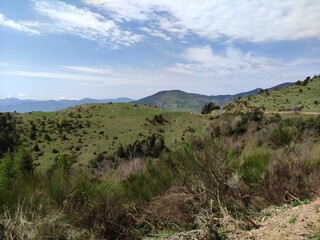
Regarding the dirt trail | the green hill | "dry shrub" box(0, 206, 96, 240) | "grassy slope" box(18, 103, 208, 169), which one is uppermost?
the green hill

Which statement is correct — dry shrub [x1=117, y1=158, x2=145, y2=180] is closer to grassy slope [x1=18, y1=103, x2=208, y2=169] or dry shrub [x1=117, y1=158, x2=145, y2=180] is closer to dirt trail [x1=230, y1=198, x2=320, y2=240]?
dirt trail [x1=230, y1=198, x2=320, y2=240]

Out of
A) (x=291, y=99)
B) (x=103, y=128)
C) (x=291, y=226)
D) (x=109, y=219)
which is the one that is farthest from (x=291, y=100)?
(x=291, y=226)

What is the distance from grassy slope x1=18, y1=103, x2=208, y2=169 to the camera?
283 feet

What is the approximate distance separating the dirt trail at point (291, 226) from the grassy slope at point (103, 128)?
64.5m

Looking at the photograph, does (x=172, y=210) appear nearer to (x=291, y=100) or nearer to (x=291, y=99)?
(x=291, y=100)

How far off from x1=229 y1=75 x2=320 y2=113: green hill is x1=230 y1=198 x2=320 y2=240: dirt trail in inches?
1895

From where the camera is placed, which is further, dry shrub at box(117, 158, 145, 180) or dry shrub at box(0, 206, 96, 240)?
dry shrub at box(117, 158, 145, 180)

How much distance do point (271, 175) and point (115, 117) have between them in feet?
345

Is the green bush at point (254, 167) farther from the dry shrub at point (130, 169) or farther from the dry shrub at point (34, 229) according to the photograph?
the dry shrub at point (34, 229)

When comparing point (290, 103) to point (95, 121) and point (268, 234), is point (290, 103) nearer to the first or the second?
point (268, 234)

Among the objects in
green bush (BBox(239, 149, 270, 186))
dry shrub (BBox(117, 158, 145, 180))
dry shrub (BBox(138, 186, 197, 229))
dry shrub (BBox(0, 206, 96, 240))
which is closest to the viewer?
dry shrub (BBox(0, 206, 96, 240))

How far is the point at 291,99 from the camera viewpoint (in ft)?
216

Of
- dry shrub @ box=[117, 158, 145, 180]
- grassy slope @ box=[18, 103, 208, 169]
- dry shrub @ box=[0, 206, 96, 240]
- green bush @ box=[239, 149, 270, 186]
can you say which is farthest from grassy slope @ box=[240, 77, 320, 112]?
dry shrub @ box=[0, 206, 96, 240]

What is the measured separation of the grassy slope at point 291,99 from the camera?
192 ft
